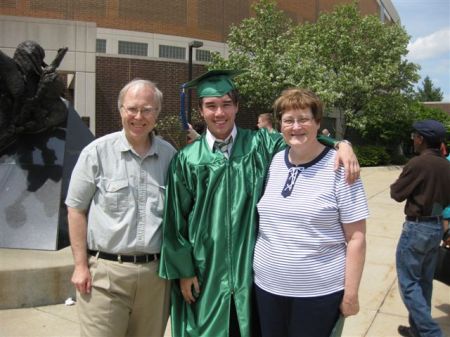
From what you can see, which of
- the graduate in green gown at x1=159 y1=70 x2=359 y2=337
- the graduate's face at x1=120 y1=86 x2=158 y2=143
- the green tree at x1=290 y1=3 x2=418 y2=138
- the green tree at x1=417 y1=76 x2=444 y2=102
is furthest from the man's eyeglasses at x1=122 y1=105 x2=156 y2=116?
the green tree at x1=417 y1=76 x2=444 y2=102

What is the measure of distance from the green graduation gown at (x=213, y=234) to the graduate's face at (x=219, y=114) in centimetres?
16

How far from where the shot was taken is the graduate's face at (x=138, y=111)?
7.89ft

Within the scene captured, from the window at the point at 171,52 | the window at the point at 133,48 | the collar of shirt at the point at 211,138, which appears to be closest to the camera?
the collar of shirt at the point at 211,138

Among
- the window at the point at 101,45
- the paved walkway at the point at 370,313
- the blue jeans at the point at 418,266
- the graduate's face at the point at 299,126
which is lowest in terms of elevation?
the paved walkway at the point at 370,313

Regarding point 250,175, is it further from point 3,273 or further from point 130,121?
point 3,273

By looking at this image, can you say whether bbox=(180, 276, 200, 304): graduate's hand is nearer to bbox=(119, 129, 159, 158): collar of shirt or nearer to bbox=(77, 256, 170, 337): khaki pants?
bbox=(77, 256, 170, 337): khaki pants

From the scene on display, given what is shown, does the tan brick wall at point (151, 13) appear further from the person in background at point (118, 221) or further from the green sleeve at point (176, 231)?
the green sleeve at point (176, 231)

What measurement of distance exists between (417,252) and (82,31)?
18.5 m

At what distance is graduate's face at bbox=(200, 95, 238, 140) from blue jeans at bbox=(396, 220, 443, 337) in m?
2.04

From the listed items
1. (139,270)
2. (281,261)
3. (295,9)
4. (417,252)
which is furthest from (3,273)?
(295,9)

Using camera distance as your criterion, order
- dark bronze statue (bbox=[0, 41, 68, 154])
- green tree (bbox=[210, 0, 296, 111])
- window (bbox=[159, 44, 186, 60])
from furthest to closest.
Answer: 1. window (bbox=[159, 44, 186, 60])
2. green tree (bbox=[210, 0, 296, 111])
3. dark bronze statue (bbox=[0, 41, 68, 154])

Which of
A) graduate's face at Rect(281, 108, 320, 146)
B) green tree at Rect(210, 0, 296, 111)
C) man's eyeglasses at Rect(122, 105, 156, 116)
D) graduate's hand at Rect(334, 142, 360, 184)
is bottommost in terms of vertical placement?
graduate's hand at Rect(334, 142, 360, 184)

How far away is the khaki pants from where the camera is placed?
94.8 inches

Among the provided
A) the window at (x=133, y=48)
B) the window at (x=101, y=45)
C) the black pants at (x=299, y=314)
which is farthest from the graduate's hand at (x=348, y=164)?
the window at (x=133, y=48)
